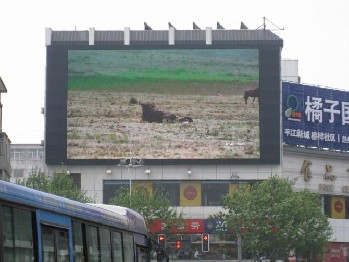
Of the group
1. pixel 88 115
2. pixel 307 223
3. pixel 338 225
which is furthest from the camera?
pixel 338 225

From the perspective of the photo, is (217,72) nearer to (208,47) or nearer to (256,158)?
(208,47)

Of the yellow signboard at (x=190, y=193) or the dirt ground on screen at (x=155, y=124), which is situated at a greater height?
the dirt ground on screen at (x=155, y=124)

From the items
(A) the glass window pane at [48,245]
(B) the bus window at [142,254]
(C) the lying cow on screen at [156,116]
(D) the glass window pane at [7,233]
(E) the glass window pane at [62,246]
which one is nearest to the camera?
(D) the glass window pane at [7,233]

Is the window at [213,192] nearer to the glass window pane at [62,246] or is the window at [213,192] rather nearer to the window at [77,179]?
the window at [77,179]

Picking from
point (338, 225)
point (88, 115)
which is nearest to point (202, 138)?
point (88, 115)

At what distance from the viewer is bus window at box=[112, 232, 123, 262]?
19.4 m

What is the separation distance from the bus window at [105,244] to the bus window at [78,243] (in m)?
1.39

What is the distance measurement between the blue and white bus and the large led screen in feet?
243

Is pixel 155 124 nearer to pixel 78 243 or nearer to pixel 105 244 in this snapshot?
pixel 105 244

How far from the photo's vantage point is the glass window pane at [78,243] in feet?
53.5

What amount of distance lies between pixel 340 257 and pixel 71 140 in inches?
1181

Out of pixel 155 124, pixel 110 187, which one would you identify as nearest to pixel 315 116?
pixel 155 124

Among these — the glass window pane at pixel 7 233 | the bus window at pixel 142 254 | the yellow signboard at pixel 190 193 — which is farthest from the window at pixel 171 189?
the glass window pane at pixel 7 233

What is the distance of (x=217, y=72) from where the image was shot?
316 feet
